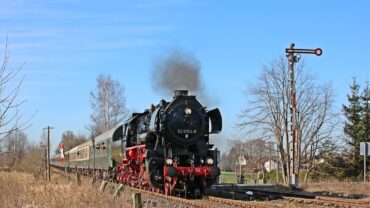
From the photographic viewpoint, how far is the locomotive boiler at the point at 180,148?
727 inches

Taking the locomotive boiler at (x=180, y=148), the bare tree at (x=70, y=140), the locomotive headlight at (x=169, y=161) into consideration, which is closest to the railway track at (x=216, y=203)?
the locomotive boiler at (x=180, y=148)

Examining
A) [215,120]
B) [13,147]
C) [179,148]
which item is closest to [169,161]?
[179,148]

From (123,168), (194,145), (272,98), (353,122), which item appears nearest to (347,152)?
(353,122)

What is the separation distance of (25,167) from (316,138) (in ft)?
77.9

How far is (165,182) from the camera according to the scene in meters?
18.9

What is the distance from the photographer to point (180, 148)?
19125mm

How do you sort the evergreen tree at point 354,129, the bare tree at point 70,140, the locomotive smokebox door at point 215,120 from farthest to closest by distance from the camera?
the bare tree at point 70,140 → the evergreen tree at point 354,129 → the locomotive smokebox door at point 215,120

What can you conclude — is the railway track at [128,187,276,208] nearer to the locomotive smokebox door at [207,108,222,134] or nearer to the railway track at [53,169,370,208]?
the railway track at [53,169,370,208]

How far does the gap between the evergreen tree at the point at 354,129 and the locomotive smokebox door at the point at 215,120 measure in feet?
93.7

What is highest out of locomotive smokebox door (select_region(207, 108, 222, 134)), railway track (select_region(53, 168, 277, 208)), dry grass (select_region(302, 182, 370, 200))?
locomotive smokebox door (select_region(207, 108, 222, 134))

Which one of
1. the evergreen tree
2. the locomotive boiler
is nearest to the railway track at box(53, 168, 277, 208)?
the locomotive boiler

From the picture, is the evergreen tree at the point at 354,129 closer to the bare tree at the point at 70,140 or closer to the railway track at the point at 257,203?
the railway track at the point at 257,203

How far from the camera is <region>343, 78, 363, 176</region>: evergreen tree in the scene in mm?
45281

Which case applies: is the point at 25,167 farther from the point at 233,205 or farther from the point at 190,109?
the point at 233,205
